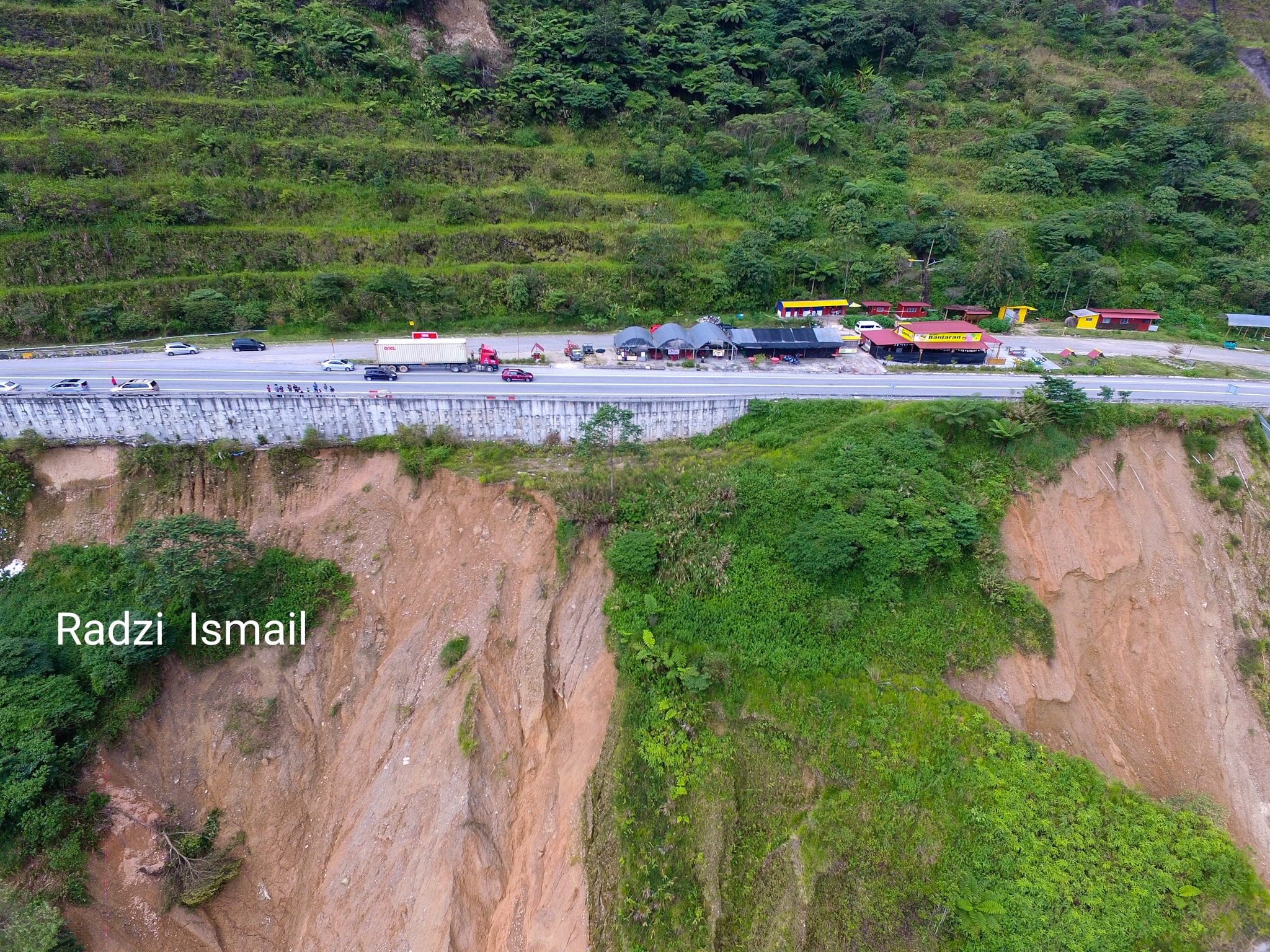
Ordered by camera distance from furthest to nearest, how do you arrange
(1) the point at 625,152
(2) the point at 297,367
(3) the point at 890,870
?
1. (1) the point at 625,152
2. (2) the point at 297,367
3. (3) the point at 890,870

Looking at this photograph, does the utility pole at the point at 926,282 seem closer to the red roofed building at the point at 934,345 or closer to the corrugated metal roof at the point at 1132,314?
the red roofed building at the point at 934,345

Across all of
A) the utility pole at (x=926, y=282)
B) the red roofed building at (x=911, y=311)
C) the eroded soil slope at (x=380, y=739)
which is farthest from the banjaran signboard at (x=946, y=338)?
the eroded soil slope at (x=380, y=739)

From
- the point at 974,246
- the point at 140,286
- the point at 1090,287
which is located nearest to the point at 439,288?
the point at 140,286

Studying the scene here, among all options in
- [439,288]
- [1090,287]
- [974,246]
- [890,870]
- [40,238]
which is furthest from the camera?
[974,246]

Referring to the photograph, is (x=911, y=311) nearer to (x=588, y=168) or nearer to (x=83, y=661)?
(x=588, y=168)

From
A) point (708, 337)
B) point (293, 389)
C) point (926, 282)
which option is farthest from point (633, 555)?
point (926, 282)

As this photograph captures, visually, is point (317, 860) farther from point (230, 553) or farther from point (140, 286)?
point (140, 286)

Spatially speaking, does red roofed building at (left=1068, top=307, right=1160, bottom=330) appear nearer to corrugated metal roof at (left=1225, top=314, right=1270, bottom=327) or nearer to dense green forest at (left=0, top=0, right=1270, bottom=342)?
dense green forest at (left=0, top=0, right=1270, bottom=342)

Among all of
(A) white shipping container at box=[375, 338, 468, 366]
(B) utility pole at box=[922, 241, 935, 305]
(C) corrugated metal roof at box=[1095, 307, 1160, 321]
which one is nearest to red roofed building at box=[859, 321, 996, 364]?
(B) utility pole at box=[922, 241, 935, 305]
